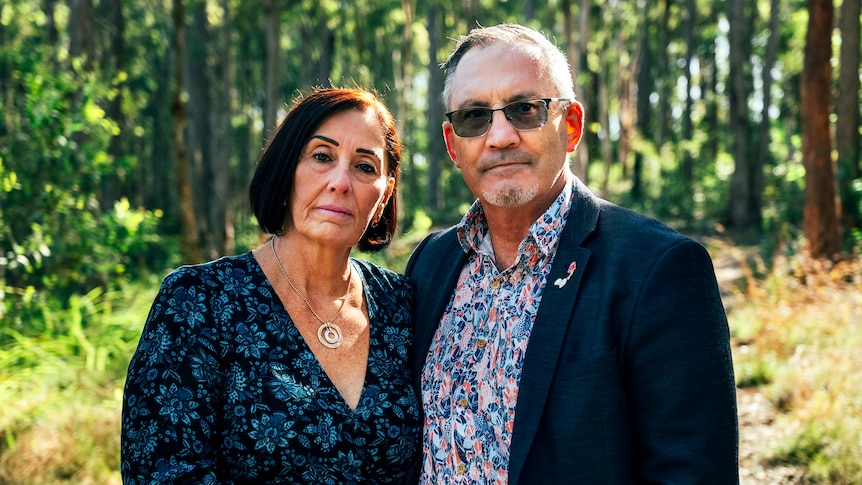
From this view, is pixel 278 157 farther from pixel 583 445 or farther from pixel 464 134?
pixel 583 445

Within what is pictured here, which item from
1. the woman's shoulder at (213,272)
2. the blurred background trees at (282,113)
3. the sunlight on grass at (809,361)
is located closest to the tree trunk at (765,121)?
the blurred background trees at (282,113)

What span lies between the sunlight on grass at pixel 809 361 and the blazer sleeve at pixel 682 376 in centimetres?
358

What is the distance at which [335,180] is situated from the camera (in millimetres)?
2811

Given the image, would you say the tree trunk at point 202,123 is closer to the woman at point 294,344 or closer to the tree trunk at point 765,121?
the tree trunk at point 765,121

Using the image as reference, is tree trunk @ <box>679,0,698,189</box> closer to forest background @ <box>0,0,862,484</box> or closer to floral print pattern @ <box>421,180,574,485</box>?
forest background @ <box>0,0,862,484</box>

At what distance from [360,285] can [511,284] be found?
2.23ft

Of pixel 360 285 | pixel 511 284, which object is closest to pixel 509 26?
pixel 511 284

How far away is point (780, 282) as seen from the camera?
980cm

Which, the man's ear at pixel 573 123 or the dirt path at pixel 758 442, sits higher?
the man's ear at pixel 573 123

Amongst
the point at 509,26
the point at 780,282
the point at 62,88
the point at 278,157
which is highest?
the point at 62,88

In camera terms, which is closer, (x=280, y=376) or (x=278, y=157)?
(x=280, y=376)

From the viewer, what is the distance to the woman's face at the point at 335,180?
2.82 meters

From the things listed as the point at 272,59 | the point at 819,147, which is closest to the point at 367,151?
the point at 819,147

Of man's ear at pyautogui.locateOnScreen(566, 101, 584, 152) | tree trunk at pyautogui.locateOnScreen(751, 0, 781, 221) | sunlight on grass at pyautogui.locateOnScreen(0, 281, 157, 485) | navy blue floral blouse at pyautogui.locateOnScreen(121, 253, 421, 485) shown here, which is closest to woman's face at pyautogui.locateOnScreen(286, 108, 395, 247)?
navy blue floral blouse at pyautogui.locateOnScreen(121, 253, 421, 485)
